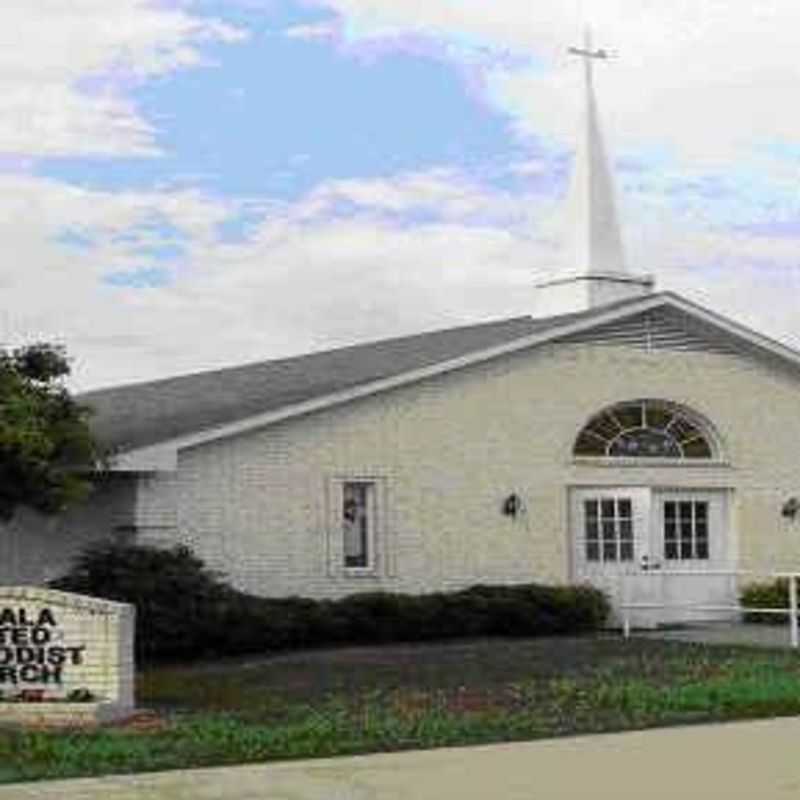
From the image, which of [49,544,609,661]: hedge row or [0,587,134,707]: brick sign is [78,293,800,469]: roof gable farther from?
[0,587,134,707]: brick sign

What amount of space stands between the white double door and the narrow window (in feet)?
10.8

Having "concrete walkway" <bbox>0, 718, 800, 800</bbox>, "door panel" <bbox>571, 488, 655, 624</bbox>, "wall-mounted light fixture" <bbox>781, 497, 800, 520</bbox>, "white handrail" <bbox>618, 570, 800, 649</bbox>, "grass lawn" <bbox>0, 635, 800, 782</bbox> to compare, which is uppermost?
"wall-mounted light fixture" <bbox>781, 497, 800, 520</bbox>

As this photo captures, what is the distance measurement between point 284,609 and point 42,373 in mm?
4839

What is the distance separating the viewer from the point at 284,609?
2402cm

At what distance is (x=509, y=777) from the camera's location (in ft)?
40.2

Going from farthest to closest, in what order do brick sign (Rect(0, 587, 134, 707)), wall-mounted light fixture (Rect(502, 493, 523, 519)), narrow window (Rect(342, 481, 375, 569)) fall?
wall-mounted light fixture (Rect(502, 493, 523, 519))
narrow window (Rect(342, 481, 375, 569))
brick sign (Rect(0, 587, 134, 707))

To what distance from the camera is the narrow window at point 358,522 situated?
2633 cm

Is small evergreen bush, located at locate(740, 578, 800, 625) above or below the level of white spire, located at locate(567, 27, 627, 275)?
below

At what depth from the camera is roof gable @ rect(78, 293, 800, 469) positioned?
989 inches

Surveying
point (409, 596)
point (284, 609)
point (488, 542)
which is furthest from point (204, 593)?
point (488, 542)

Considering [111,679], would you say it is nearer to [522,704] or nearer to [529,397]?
[522,704]

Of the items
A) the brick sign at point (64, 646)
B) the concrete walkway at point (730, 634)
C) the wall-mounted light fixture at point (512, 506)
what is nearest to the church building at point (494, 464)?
the wall-mounted light fixture at point (512, 506)

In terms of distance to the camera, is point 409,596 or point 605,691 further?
point 409,596

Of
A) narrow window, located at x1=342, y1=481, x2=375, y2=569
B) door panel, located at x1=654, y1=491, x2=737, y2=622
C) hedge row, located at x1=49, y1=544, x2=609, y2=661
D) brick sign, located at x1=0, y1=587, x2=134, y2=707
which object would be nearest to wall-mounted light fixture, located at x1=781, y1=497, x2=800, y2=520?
door panel, located at x1=654, y1=491, x2=737, y2=622
